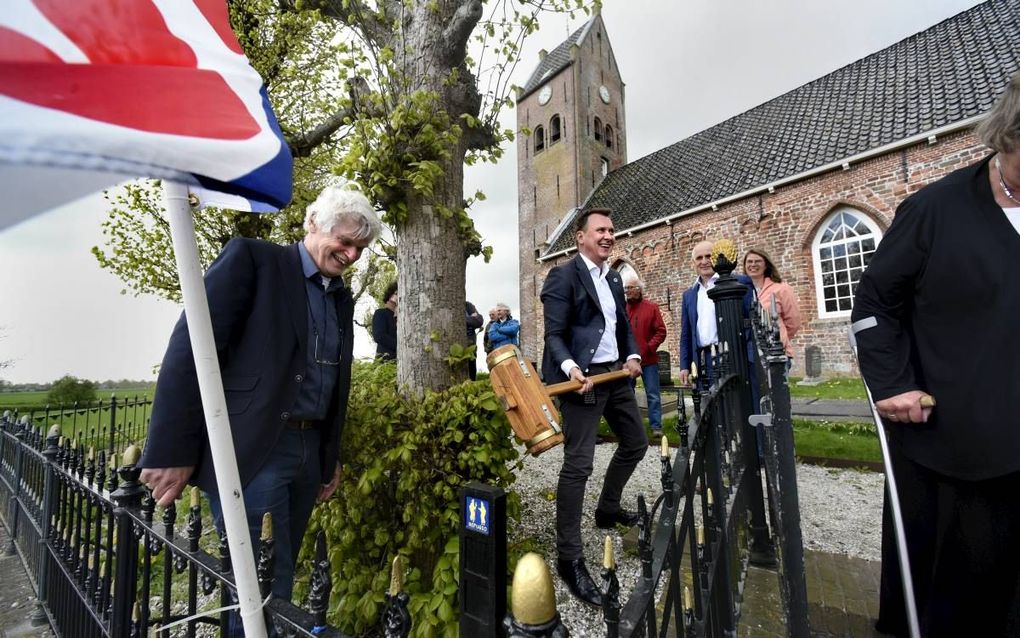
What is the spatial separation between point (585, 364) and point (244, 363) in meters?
1.96

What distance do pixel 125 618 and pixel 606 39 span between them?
28.8m

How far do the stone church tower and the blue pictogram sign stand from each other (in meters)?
19.3

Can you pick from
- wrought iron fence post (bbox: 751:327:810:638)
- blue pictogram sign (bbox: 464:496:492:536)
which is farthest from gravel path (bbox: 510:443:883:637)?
blue pictogram sign (bbox: 464:496:492:536)

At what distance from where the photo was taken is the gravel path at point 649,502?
8.91 ft

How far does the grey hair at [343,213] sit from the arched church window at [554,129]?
22496 millimetres

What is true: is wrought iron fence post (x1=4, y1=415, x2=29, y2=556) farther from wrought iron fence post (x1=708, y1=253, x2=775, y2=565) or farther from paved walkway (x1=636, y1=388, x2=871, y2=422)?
paved walkway (x1=636, y1=388, x2=871, y2=422)

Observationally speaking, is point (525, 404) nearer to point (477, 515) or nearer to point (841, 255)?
point (477, 515)

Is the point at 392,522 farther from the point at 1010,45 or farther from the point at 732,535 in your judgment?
the point at 1010,45

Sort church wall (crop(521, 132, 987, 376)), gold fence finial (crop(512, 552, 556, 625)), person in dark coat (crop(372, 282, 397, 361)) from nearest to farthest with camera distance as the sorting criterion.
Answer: gold fence finial (crop(512, 552, 556, 625))
person in dark coat (crop(372, 282, 397, 361))
church wall (crop(521, 132, 987, 376))

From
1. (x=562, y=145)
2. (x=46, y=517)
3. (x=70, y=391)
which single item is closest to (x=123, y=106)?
(x=46, y=517)

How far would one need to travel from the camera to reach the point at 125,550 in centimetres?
168

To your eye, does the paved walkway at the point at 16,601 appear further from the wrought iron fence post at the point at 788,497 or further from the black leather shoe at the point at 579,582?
the wrought iron fence post at the point at 788,497

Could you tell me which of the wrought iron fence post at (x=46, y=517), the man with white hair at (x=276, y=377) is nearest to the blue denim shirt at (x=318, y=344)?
the man with white hair at (x=276, y=377)

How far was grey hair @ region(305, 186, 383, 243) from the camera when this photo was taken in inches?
71.8
